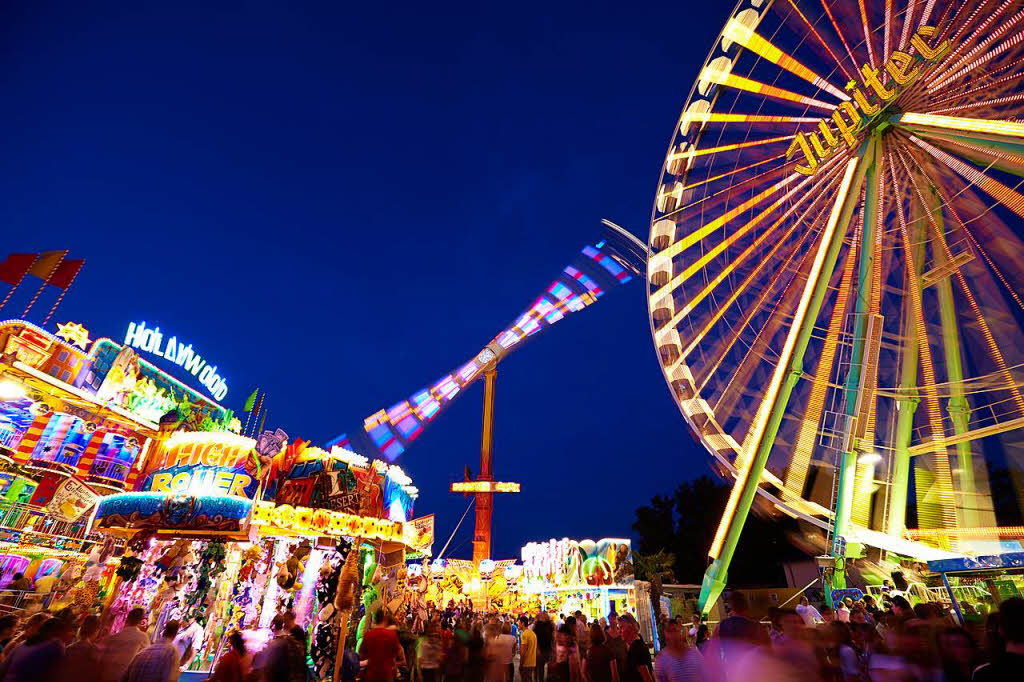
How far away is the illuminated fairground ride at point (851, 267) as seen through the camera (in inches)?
454

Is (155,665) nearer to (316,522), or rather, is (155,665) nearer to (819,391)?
(316,522)

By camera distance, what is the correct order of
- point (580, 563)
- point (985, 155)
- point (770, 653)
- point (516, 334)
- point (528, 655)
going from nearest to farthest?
point (770, 653) → point (528, 655) → point (985, 155) → point (580, 563) → point (516, 334)

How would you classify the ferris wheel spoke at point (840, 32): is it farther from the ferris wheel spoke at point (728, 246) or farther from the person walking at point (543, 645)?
the person walking at point (543, 645)

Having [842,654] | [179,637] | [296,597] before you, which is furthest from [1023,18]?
[179,637]

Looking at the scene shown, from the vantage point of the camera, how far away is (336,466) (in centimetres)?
1458

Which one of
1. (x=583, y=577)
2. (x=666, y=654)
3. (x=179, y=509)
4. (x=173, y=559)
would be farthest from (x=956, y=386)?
(x=173, y=559)

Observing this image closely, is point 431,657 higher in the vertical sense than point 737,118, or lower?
lower

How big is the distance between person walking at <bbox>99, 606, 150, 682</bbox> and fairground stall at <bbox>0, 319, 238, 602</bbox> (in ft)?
49.3

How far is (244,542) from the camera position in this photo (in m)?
13.2

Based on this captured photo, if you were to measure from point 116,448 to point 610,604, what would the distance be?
64.6 ft

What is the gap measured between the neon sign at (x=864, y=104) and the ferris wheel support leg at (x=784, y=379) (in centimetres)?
A: 84

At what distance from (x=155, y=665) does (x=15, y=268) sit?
1586 centimetres

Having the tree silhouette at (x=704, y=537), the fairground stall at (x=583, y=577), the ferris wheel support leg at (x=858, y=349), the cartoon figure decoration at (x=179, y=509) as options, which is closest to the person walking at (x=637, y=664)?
the ferris wheel support leg at (x=858, y=349)

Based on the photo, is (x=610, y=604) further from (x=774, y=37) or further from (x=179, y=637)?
(x=774, y=37)
